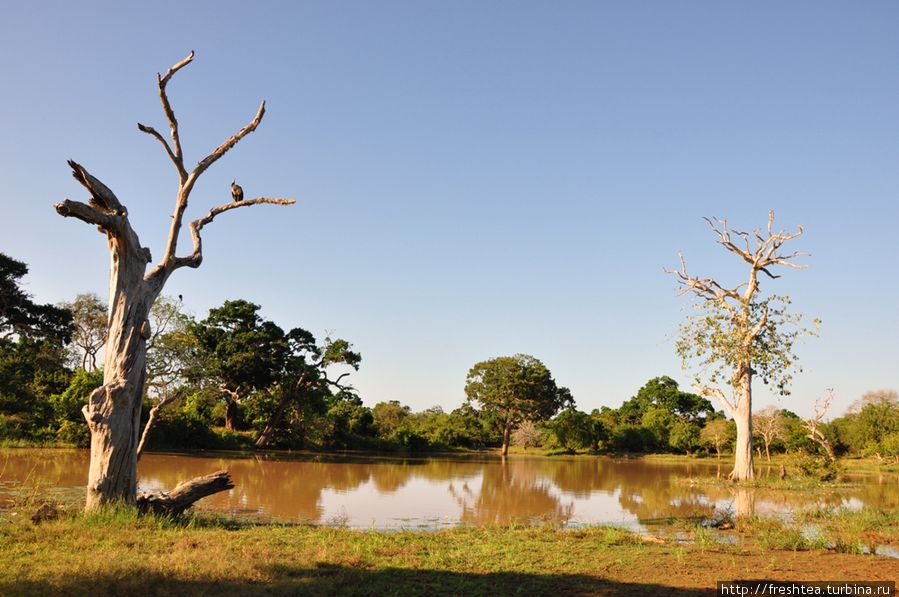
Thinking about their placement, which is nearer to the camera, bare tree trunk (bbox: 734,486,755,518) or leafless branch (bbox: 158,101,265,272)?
leafless branch (bbox: 158,101,265,272)

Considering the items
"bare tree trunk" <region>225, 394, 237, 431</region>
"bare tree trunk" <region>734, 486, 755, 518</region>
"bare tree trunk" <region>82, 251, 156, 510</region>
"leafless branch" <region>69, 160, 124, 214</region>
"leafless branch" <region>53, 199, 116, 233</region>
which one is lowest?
"bare tree trunk" <region>734, 486, 755, 518</region>

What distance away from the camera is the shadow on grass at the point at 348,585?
507 cm

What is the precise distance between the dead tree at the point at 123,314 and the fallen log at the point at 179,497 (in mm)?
280

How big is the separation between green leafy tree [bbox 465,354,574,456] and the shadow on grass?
36391 mm

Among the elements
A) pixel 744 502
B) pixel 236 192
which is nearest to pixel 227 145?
pixel 236 192

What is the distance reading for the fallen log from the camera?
900cm

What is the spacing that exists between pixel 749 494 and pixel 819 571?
45.5 feet

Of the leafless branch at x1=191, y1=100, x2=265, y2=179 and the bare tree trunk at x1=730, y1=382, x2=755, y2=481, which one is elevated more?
the leafless branch at x1=191, y1=100, x2=265, y2=179

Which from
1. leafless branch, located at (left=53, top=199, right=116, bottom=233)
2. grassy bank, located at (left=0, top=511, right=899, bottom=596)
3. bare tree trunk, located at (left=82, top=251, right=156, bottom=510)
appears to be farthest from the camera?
bare tree trunk, located at (left=82, top=251, right=156, bottom=510)

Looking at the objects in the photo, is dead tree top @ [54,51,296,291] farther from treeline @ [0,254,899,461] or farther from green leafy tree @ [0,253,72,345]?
green leafy tree @ [0,253,72,345]

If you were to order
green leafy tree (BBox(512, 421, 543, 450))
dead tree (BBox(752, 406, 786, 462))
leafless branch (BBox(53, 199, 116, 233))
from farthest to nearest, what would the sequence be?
green leafy tree (BBox(512, 421, 543, 450))
dead tree (BBox(752, 406, 786, 462))
leafless branch (BBox(53, 199, 116, 233))

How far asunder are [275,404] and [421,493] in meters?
18.9

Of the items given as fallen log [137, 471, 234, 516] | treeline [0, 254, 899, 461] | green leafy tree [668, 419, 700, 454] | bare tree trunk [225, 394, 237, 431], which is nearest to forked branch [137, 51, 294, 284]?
fallen log [137, 471, 234, 516]

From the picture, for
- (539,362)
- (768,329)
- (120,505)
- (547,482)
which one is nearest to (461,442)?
(539,362)
